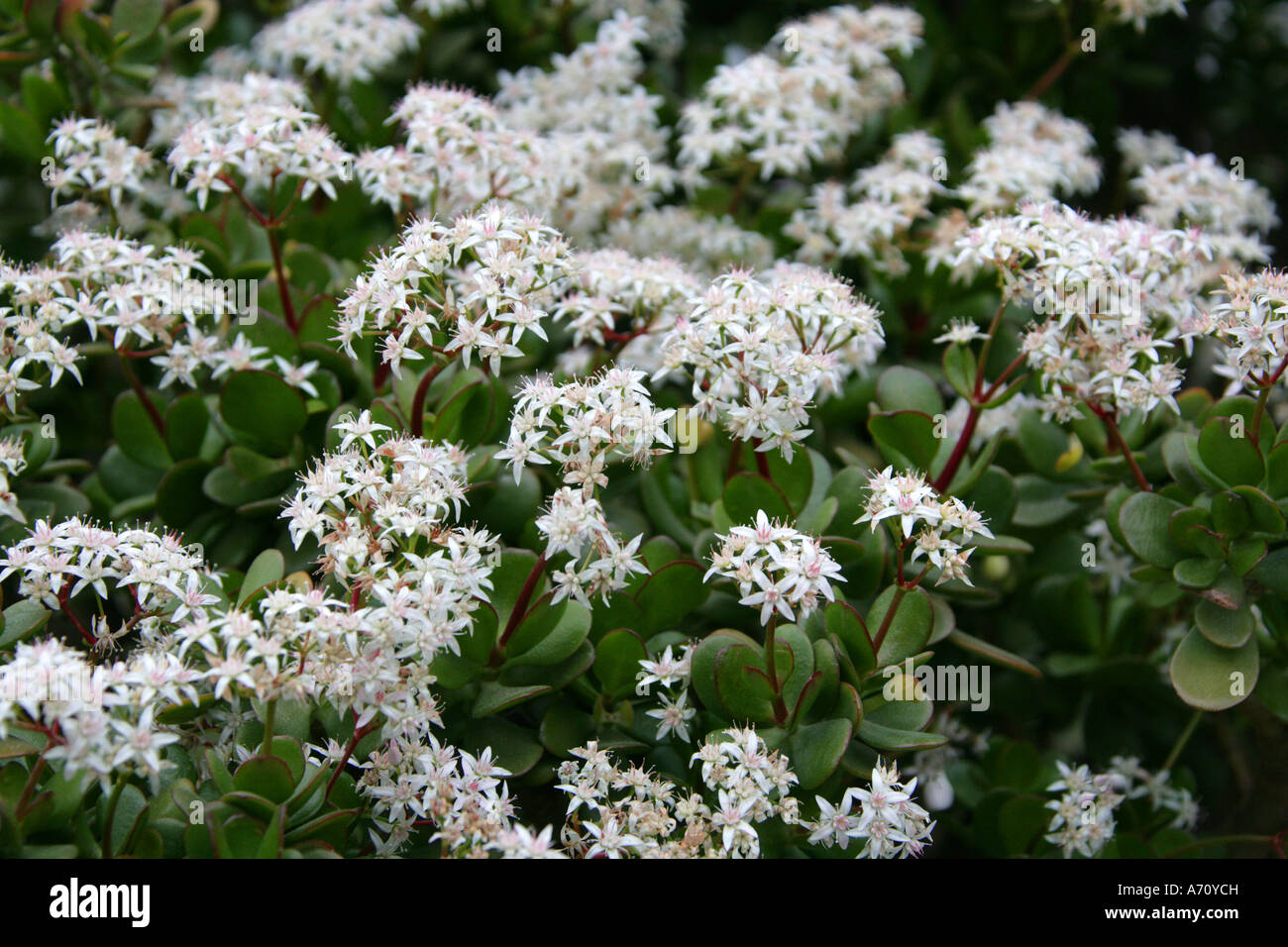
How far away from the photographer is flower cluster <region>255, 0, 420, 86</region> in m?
2.82

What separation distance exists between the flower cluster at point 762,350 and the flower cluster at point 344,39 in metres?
1.40

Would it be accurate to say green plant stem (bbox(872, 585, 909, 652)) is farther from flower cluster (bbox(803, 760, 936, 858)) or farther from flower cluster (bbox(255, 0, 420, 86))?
flower cluster (bbox(255, 0, 420, 86))

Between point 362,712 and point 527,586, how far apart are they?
34cm

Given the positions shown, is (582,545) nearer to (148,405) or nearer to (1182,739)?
(148,405)

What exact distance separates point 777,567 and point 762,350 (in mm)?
390

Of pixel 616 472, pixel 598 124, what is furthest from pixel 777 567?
pixel 598 124

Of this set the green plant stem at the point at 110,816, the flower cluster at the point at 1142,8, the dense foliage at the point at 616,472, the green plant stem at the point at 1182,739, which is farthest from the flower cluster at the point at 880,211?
the green plant stem at the point at 110,816

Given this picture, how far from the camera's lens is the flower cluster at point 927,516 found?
1.70 m

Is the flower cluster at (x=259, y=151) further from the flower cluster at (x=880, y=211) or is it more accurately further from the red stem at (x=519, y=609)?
the flower cluster at (x=880, y=211)

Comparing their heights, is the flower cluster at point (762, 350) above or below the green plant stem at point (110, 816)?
above

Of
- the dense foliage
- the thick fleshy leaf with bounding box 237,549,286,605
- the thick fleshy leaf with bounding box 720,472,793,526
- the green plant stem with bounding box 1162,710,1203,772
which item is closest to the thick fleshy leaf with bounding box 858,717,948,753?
the dense foliage

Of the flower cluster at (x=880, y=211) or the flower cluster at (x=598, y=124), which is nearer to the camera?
the flower cluster at (x=880, y=211)

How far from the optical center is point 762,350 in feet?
5.93
